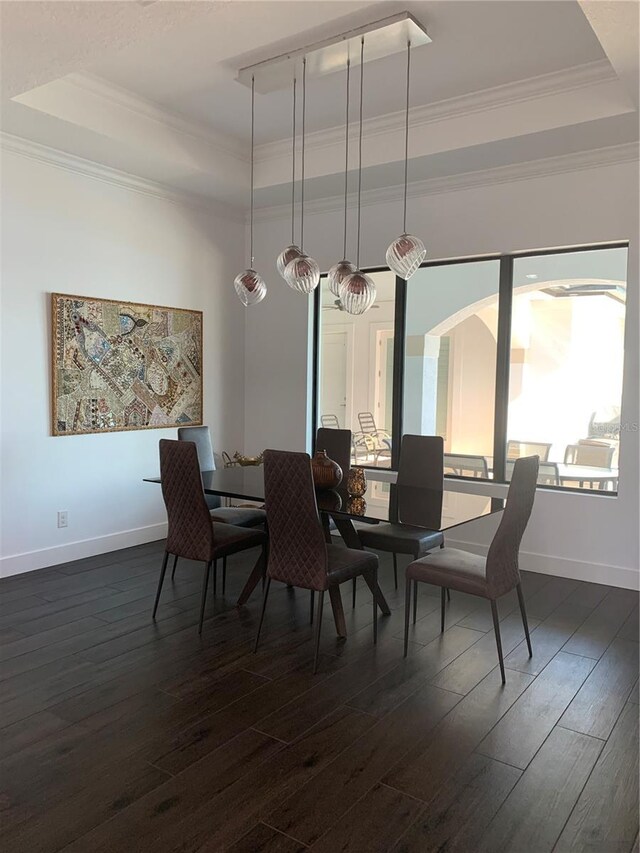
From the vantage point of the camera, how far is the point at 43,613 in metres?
3.66

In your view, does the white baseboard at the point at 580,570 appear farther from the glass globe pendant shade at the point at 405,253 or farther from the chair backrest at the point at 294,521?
the glass globe pendant shade at the point at 405,253

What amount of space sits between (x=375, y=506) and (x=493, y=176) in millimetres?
2724

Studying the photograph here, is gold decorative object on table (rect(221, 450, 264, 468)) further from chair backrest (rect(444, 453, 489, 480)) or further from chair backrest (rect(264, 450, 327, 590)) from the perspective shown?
chair backrest (rect(264, 450, 327, 590))

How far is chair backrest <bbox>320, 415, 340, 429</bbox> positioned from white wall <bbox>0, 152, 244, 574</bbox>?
38.5 inches

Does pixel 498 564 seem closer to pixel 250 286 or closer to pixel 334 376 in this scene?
pixel 250 286

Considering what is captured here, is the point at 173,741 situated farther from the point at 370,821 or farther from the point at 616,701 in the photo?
the point at 616,701

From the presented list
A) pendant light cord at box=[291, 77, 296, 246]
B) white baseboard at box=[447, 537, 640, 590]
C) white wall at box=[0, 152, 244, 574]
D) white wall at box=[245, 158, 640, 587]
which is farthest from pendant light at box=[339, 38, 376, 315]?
white baseboard at box=[447, 537, 640, 590]

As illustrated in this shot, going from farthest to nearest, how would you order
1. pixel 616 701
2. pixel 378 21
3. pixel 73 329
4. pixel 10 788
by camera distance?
1. pixel 73 329
2. pixel 378 21
3. pixel 616 701
4. pixel 10 788

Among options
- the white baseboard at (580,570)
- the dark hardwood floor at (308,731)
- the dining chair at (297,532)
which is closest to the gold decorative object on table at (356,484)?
the dining chair at (297,532)

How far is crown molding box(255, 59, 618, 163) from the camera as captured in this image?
3.63 metres

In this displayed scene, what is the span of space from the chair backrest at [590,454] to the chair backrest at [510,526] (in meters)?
1.65

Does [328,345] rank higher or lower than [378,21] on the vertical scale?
lower

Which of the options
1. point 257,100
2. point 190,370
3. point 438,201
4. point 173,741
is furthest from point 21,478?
point 438,201

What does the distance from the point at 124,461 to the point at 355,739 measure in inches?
127
